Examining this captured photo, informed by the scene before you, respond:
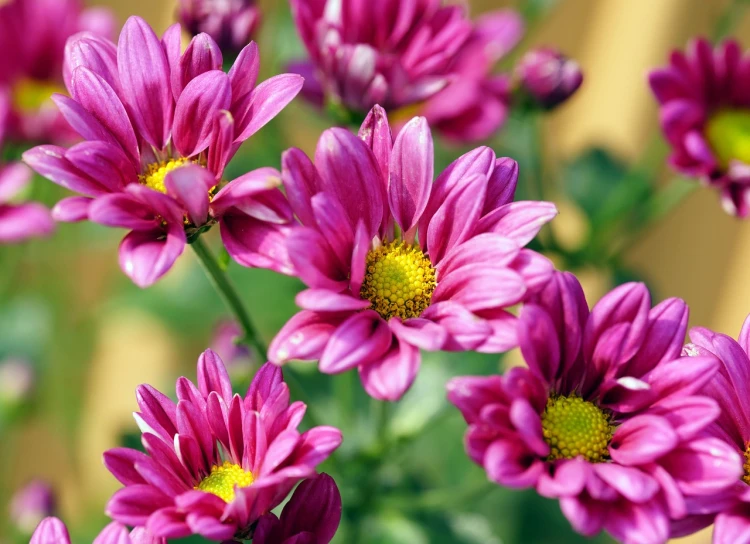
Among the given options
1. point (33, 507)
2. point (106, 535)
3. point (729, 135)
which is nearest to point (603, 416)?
point (106, 535)

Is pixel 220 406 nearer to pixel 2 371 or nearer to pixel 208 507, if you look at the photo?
pixel 208 507

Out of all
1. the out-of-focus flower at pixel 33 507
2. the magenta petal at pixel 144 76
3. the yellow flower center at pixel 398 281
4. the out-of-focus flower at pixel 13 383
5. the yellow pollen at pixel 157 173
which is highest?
the magenta petal at pixel 144 76

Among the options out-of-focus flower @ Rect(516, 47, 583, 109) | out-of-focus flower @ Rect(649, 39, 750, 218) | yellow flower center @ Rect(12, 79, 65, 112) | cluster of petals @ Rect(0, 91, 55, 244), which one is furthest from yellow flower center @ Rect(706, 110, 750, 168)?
yellow flower center @ Rect(12, 79, 65, 112)

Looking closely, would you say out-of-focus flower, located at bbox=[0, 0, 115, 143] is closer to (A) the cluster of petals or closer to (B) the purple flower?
(A) the cluster of petals

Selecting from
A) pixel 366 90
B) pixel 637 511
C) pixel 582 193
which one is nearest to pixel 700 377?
pixel 637 511

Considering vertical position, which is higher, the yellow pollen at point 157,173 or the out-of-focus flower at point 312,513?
the yellow pollen at point 157,173

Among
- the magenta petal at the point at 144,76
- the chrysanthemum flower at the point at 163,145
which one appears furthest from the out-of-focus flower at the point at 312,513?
the magenta petal at the point at 144,76

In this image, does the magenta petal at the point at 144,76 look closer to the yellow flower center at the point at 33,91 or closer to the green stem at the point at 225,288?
the green stem at the point at 225,288

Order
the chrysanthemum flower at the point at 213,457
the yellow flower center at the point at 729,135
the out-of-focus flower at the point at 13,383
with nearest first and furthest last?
the chrysanthemum flower at the point at 213,457 < the yellow flower center at the point at 729,135 < the out-of-focus flower at the point at 13,383

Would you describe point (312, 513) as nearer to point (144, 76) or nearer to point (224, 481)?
point (224, 481)
